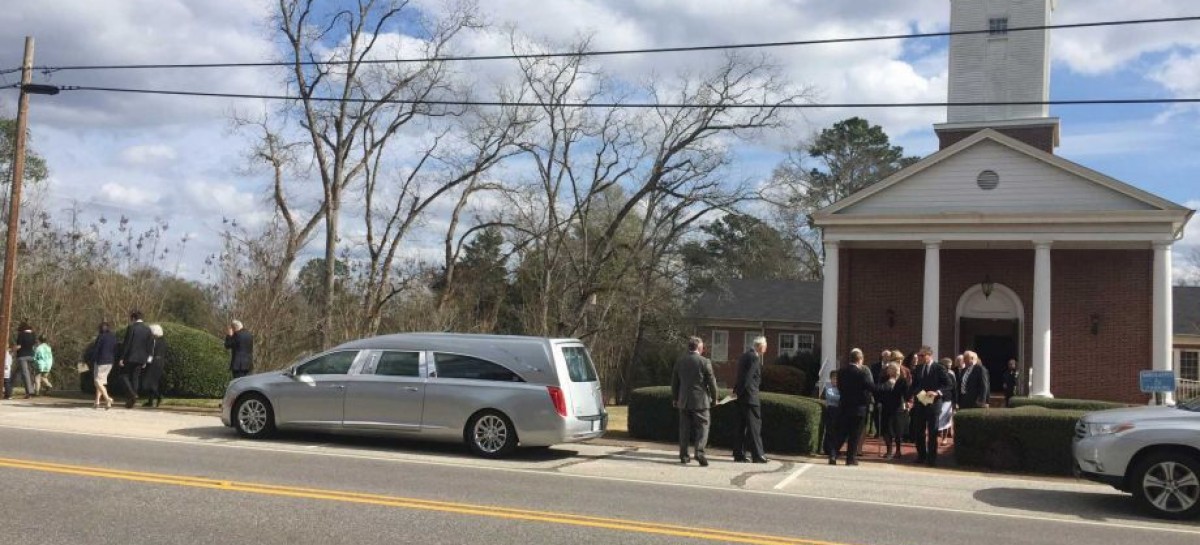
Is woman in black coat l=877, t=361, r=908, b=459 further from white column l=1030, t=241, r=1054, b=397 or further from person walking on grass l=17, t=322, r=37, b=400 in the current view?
person walking on grass l=17, t=322, r=37, b=400

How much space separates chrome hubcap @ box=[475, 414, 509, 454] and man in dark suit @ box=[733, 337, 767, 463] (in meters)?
3.14

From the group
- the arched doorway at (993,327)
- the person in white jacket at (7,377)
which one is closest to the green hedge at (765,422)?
the arched doorway at (993,327)

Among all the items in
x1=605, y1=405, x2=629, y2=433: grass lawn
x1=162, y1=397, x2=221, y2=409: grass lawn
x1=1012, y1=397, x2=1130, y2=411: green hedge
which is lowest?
x1=162, y1=397, x2=221, y2=409: grass lawn

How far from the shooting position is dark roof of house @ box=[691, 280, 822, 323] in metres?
45.7

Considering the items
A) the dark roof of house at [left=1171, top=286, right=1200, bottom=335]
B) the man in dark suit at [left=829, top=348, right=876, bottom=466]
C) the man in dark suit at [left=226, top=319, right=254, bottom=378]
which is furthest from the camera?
the dark roof of house at [left=1171, top=286, right=1200, bottom=335]

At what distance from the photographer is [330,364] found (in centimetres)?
1353

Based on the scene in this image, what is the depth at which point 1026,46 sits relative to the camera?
2791 centimetres

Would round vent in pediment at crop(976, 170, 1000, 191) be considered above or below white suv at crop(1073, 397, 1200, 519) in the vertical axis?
above

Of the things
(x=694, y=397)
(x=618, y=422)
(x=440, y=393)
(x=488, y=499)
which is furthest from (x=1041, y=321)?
(x=488, y=499)

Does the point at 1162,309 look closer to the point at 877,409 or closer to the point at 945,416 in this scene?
the point at 877,409

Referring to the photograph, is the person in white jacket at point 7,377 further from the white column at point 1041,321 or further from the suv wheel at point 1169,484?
the white column at point 1041,321

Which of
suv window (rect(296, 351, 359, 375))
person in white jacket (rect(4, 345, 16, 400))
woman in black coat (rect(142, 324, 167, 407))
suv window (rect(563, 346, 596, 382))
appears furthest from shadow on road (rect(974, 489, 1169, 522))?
person in white jacket (rect(4, 345, 16, 400))

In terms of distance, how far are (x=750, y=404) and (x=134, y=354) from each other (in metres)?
11.2

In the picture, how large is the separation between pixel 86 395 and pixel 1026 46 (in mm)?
25523
